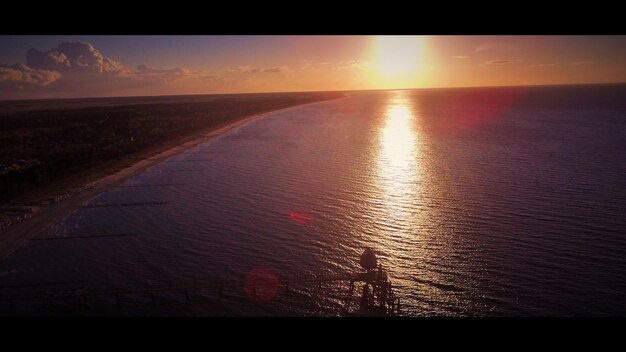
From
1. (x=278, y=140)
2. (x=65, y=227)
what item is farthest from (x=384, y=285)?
(x=278, y=140)

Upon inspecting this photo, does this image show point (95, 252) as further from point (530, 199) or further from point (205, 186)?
point (530, 199)

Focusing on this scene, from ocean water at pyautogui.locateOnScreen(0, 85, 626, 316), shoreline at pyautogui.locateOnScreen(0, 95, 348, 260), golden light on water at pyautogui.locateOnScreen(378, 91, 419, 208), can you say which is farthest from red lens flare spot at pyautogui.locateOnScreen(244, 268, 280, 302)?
shoreline at pyautogui.locateOnScreen(0, 95, 348, 260)

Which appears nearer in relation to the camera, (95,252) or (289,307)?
(289,307)

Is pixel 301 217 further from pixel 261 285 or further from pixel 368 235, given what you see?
pixel 261 285

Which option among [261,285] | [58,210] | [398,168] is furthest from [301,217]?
[398,168]

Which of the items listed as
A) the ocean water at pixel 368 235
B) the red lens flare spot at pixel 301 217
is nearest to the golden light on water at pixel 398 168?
the ocean water at pixel 368 235

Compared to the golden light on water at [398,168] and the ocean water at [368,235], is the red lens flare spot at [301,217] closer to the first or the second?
the ocean water at [368,235]

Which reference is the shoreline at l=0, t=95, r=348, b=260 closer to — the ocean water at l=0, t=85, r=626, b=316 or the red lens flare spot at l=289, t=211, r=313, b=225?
the ocean water at l=0, t=85, r=626, b=316
